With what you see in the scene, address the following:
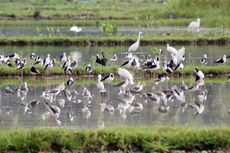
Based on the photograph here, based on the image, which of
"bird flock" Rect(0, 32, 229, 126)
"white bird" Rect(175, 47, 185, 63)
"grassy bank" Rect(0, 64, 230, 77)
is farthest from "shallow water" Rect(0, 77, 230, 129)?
"white bird" Rect(175, 47, 185, 63)

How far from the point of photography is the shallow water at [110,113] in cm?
1307

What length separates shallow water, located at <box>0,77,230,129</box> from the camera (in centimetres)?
1307

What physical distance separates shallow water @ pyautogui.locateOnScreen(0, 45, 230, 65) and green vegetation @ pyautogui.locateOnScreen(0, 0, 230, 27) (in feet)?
26.1

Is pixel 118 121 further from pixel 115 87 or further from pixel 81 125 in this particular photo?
pixel 115 87

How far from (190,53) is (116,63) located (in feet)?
12.9

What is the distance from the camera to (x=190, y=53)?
86.2ft

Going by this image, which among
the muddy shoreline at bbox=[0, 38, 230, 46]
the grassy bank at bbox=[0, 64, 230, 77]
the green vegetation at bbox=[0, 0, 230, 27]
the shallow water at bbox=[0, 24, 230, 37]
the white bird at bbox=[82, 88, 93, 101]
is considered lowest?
the white bird at bbox=[82, 88, 93, 101]

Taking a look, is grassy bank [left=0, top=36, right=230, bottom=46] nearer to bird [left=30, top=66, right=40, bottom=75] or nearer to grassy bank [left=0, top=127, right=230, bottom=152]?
bird [left=30, top=66, right=40, bottom=75]

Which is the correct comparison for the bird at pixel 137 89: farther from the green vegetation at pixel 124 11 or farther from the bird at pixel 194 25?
the green vegetation at pixel 124 11

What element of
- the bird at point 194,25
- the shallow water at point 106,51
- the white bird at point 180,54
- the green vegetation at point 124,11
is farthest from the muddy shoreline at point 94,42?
the white bird at point 180,54

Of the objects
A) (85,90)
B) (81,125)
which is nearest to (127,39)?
(85,90)

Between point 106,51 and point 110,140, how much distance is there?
16.9 m

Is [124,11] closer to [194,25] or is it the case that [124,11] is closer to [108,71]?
[194,25]

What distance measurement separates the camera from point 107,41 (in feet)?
98.3
